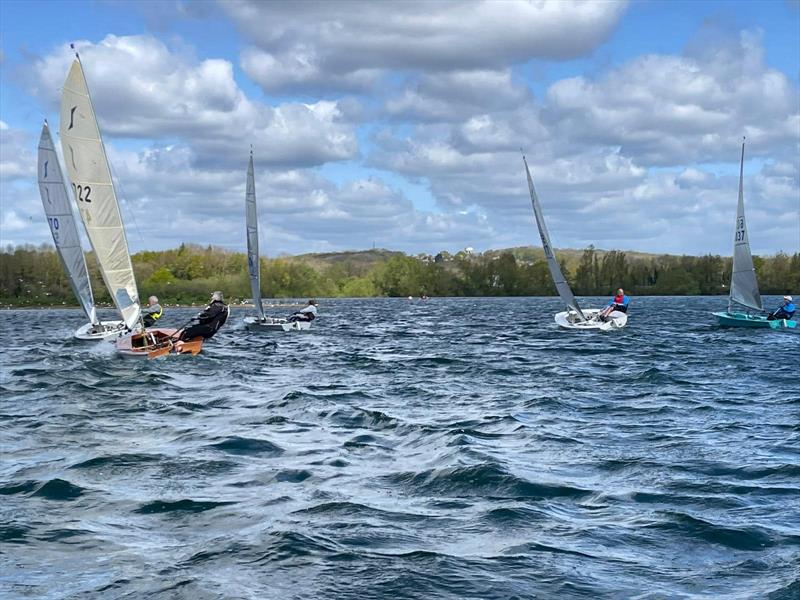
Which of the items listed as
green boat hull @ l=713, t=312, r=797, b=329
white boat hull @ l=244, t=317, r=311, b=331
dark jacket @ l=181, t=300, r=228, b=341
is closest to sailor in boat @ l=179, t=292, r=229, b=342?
dark jacket @ l=181, t=300, r=228, b=341

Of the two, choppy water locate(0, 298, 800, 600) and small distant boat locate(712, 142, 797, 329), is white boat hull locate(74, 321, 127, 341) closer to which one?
choppy water locate(0, 298, 800, 600)

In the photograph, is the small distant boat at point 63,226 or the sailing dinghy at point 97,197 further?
the small distant boat at point 63,226

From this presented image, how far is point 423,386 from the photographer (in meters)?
25.5

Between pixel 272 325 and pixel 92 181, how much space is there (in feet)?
67.2

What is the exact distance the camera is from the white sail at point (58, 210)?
136 ft

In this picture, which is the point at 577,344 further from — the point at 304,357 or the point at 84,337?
the point at 84,337

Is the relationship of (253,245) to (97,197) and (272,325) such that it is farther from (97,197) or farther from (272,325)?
(97,197)

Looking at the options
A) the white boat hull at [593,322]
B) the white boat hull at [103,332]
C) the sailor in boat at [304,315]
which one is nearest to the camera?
the white boat hull at [103,332]

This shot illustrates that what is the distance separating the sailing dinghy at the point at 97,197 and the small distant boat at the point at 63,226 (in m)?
5.77

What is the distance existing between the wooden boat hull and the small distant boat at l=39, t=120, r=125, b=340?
6762 millimetres

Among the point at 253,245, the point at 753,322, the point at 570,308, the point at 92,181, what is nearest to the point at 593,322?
the point at 570,308

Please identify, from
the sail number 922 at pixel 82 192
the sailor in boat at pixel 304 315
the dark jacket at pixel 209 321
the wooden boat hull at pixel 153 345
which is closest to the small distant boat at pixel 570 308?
the sailor in boat at pixel 304 315

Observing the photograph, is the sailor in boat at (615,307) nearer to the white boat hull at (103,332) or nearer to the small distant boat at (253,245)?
the small distant boat at (253,245)

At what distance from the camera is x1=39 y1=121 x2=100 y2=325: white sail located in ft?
136
